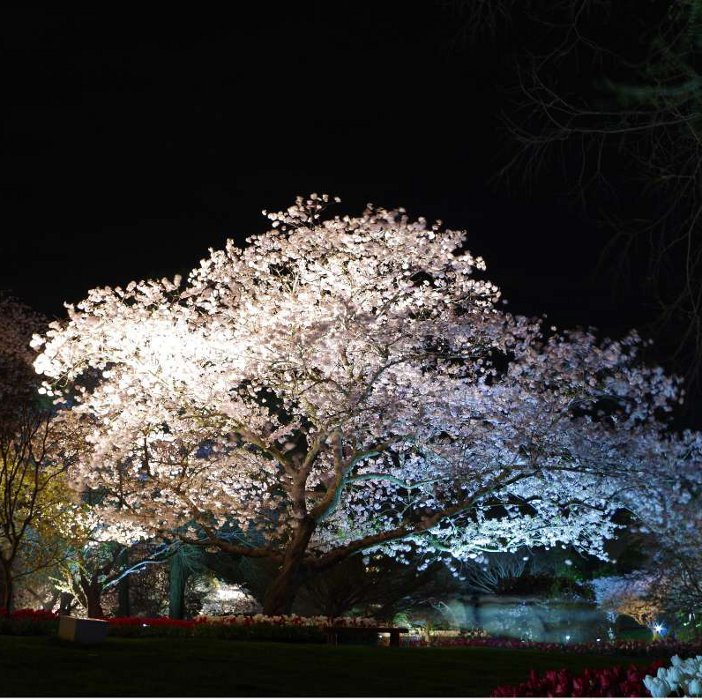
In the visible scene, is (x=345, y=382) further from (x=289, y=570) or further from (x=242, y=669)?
(x=242, y=669)

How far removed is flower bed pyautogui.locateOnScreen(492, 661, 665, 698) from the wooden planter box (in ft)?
23.7

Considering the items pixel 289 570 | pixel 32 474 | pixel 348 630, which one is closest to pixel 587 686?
pixel 348 630

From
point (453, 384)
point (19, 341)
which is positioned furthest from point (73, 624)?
point (19, 341)

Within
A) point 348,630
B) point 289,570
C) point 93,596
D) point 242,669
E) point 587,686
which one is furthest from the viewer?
point 93,596

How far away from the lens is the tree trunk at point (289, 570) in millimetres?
21016

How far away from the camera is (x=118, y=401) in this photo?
69.1 feet

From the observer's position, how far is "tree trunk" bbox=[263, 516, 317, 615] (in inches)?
827

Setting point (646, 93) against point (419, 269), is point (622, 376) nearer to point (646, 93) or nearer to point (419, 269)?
point (419, 269)

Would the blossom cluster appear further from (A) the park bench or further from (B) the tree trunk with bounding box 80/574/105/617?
(B) the tree trunk with bounding box 80/574/105/617

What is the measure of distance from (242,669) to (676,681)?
21.0 ft

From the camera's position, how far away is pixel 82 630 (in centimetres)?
1450

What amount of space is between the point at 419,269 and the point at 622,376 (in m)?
5.86

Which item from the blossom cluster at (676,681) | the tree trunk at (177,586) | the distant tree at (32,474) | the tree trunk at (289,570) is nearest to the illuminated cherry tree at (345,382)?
the tree trunk at (289,570)

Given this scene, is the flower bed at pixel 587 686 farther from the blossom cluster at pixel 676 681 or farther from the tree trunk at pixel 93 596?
the tree trunk at pixel 93 596
